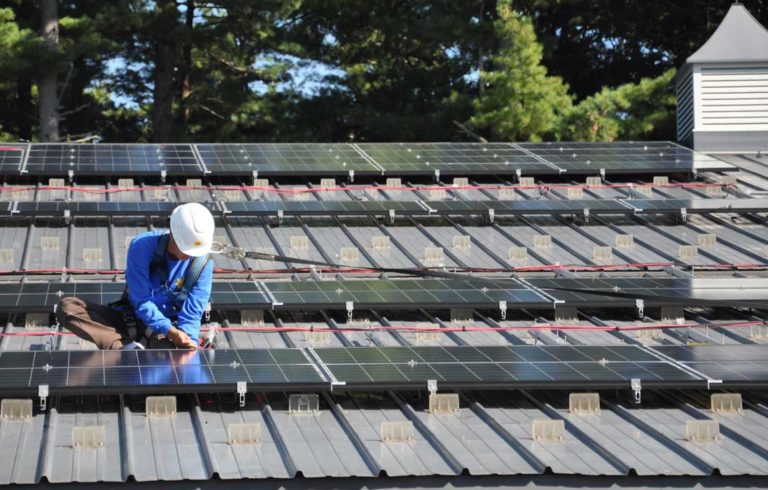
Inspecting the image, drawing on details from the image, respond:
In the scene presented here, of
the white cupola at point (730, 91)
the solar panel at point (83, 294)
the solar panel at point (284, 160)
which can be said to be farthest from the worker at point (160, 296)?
the white cupola at point (730, 91)

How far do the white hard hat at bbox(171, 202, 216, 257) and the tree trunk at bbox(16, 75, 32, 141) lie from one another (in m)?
37.3

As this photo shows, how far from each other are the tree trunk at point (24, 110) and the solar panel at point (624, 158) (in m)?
27.5

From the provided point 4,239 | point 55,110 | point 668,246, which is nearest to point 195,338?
point 4,239

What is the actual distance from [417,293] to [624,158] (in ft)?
31.7

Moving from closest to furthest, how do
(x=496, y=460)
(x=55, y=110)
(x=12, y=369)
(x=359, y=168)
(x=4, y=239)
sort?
(x=496, y=460) < (x=12, y=369) < (x=4, y=239) < (x=359, y=168) < (x=55, y=110)

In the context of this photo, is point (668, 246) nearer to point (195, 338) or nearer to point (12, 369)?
point (195, 338)

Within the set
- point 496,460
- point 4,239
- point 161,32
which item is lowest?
point 496,460

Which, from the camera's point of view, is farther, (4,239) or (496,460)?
(4,239)

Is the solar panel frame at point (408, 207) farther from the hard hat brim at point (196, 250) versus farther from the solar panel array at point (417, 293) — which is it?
the hard hat brim at point (196, 250)

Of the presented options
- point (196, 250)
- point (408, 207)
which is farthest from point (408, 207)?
point (196, 250)

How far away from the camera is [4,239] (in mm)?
20031

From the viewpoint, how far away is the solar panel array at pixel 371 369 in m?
13.4

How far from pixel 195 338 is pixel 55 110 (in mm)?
32148

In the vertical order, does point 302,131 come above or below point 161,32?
below
